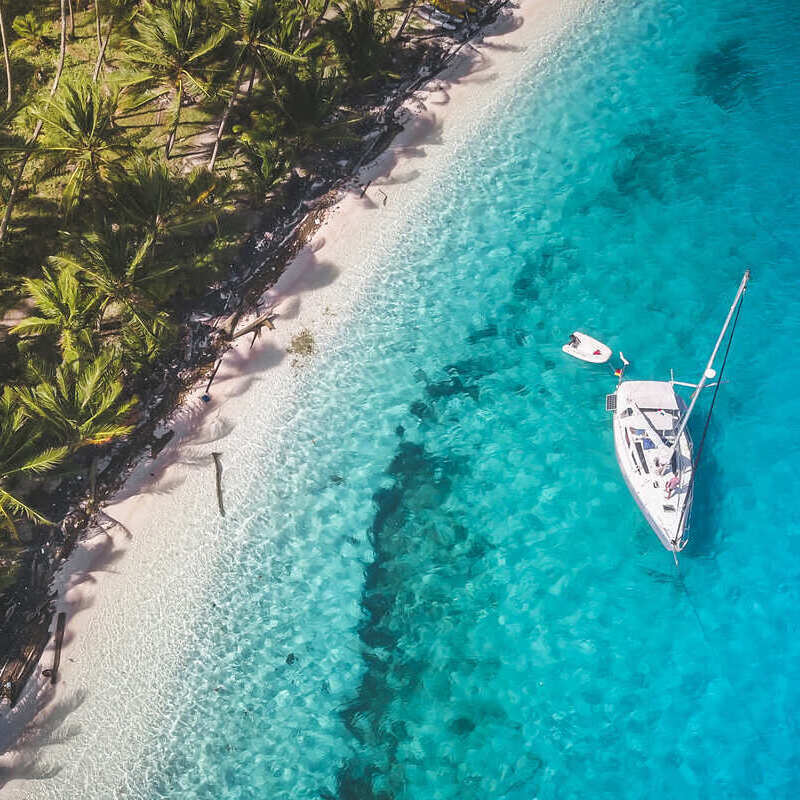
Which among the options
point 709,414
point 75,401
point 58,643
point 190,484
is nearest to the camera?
point 75,401

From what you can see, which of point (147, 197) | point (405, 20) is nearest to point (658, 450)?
point (147, 197)

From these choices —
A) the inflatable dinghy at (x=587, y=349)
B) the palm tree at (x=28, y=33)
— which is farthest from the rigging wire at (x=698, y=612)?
the palm tree at (x=28, y=33)

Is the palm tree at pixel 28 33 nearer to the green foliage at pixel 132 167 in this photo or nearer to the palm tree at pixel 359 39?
the green foliage at pixel 132 167

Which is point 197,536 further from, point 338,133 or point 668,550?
point 338,133

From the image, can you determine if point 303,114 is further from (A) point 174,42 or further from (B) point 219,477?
(B) point 219,477

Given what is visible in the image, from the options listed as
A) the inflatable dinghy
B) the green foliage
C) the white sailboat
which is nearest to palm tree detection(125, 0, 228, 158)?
the green foliage

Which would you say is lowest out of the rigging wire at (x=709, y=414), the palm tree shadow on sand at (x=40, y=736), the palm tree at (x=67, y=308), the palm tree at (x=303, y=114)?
the palm tree shadow on sand at (x=40, y=736)
